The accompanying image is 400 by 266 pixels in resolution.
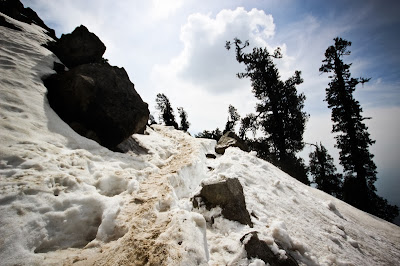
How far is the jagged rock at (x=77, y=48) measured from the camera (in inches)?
376

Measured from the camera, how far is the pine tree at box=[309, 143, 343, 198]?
71.9 feet

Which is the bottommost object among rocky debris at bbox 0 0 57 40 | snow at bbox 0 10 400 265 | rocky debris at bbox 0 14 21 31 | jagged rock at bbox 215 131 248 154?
snow at bbox 0 10 400 265

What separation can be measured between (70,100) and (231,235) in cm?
717

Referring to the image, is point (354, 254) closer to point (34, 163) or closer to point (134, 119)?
point (34, 163)

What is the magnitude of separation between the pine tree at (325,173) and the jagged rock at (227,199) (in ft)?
68.6

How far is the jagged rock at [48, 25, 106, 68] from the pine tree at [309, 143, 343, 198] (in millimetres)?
24222

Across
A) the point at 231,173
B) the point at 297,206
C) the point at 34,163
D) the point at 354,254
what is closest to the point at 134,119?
the point at 34,163

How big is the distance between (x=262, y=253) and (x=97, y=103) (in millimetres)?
7431

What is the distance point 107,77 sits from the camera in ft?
25.8

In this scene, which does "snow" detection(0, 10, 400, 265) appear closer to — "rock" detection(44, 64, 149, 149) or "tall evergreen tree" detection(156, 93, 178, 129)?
"rock" detection(44, 64, 149, 149)

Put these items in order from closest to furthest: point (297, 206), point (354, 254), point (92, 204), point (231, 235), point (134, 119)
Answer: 1. point (92, 204)
2. point (231, 235)
3. point (354, 254)
4. point (297, 206)
5. point (134, 119)

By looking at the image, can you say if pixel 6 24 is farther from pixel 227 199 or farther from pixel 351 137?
pixel 351 137

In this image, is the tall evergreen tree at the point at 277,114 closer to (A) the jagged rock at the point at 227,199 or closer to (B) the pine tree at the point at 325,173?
(B) the pine tree at the point at 325,173

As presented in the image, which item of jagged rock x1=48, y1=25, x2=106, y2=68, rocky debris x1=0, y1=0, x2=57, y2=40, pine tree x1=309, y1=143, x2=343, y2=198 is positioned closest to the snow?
jagged rock x1=48, y1=25, x2=106, y2=68
